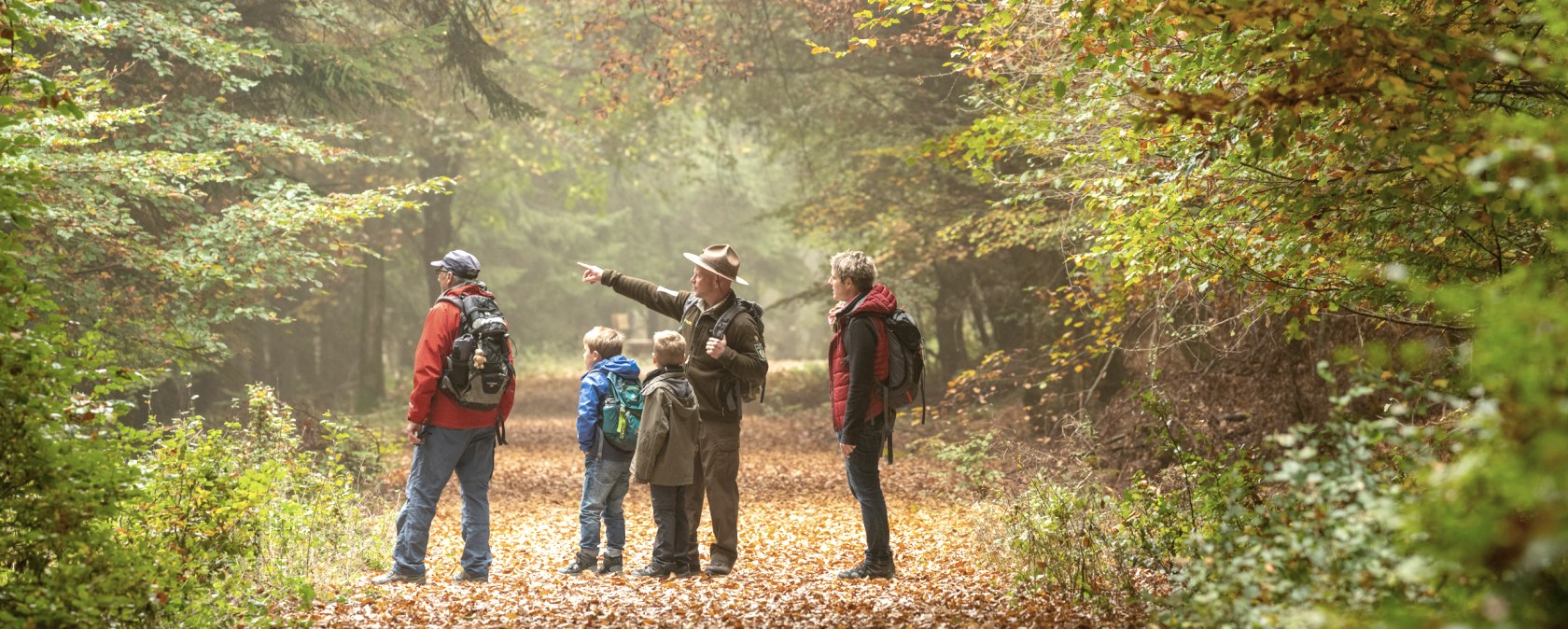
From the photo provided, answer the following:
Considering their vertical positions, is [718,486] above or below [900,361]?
below

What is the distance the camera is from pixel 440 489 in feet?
22.9

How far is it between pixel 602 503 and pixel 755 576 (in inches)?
44.8

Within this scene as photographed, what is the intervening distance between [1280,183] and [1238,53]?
113 centimetres

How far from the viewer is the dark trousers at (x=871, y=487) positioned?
6676 millimetres

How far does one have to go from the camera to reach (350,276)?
969 inches

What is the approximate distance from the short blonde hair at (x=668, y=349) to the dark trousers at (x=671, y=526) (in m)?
0.77

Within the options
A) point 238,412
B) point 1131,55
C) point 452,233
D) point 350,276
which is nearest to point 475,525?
point 1131,55

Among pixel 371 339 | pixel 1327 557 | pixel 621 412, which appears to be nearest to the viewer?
pixel 1327 557

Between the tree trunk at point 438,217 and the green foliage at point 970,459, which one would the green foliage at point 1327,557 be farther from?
the tree trunk at point 438,217

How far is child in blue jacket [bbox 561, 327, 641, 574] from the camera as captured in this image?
7.43 m

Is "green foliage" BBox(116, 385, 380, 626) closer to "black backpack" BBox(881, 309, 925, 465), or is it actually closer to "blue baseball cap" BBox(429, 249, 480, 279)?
"blue baseball cap" BBox(429, 249, 480, 279)

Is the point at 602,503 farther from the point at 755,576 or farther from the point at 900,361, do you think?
the point at 900,361

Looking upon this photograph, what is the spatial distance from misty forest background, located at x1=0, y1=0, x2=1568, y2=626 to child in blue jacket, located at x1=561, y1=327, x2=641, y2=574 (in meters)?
1.45

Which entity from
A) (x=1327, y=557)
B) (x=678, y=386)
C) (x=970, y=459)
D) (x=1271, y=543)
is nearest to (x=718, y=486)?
(x=678, y=386)
